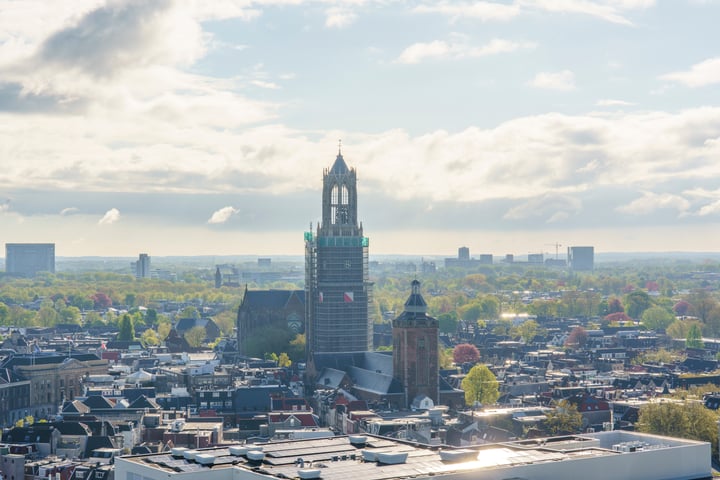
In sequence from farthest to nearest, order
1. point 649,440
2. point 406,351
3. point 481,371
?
point 481,371
point 406,351
point 649,440

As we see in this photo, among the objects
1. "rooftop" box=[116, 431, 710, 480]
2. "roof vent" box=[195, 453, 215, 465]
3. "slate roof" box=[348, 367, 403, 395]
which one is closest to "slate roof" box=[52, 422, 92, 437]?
"slate roof" box=[348, 367, 403, 395]

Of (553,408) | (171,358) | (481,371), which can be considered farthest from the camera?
(171,358)

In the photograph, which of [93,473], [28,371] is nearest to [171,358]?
[28,371]

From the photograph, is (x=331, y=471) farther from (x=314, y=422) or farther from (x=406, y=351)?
(x=406, y=351)

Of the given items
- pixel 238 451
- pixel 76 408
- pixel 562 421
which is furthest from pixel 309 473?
pixel 76 408

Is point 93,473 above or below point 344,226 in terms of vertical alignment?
below

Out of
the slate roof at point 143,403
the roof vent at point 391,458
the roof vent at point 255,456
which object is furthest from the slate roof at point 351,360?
the roof vent at point 391,458

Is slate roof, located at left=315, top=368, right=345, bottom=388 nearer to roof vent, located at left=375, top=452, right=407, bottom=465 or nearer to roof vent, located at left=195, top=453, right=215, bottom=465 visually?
roof vent, located at left=375, top=452, right=407, bottom=465
